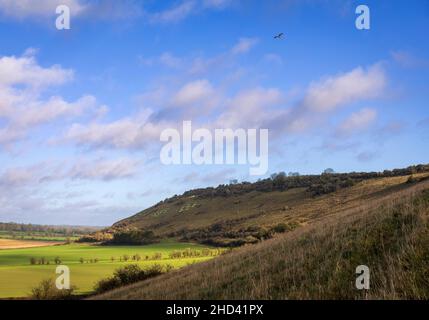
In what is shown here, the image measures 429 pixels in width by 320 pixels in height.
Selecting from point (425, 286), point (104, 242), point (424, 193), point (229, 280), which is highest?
point (424, 193)

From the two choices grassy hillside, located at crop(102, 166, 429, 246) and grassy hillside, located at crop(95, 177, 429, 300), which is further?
grassy hillside, located at crop(102, 166, 429, 246)

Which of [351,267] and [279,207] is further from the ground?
[279,207]

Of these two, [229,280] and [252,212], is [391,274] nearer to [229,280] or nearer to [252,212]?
[229,280]

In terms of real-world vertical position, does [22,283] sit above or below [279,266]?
below

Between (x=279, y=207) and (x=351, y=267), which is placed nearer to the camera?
(x=351, y=267)

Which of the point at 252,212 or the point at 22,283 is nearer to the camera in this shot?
the point at 22,283

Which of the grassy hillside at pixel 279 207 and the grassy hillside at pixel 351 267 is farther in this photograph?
the grassy hillside at pixel 279 207

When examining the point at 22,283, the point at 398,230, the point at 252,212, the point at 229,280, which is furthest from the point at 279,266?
the point at 252,212

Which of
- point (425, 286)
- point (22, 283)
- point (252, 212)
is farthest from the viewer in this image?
point (252, 212)
